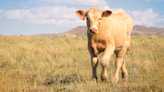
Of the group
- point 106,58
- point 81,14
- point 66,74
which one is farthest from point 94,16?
point 66,74

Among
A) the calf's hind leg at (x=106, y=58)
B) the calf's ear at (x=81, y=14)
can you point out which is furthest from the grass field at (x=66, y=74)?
the calf's ear at (x=81, y=14)

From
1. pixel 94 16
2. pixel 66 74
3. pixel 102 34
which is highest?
pixel 94 16

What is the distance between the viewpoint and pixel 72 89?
13.0ft

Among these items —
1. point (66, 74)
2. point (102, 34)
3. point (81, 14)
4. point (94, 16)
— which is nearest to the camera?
point (94, 16)

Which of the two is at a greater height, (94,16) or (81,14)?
(81,14)

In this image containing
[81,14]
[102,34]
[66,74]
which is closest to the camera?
[102,34]

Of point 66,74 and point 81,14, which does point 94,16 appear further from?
point 66,74

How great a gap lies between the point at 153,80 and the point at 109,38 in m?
1.57

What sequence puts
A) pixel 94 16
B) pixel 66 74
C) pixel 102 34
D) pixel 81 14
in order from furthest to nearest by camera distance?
pixel 66 74
pixel 81 14
pixel 102 34
pixel 94 16

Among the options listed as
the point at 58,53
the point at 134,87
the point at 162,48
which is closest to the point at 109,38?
the point at 134,87

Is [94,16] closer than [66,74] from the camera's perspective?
Yes

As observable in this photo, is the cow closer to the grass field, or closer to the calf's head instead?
the calf's head

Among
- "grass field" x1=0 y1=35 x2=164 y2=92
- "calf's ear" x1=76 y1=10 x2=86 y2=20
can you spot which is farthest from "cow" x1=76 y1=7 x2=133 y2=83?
"grass field" x1=0 y1=35 x2=164 y2=92

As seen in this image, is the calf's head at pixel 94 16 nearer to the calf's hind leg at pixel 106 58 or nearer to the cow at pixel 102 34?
the cow at pixel 102 34
